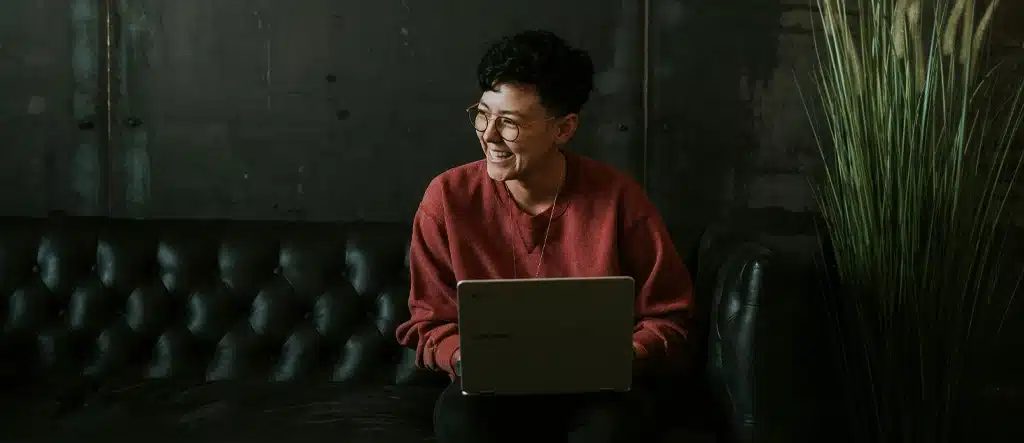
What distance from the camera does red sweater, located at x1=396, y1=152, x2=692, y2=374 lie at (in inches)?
73.3

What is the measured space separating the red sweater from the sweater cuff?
0.04 meters

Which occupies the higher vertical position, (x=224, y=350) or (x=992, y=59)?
(x=992, y=59)

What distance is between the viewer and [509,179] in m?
1.86

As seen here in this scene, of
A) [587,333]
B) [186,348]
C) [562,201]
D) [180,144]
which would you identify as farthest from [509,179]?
[180,144]

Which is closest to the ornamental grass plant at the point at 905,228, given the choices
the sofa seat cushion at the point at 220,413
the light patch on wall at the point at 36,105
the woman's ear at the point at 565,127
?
the woman's ear at the point at 565,127

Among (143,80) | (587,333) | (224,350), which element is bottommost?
(224,350)

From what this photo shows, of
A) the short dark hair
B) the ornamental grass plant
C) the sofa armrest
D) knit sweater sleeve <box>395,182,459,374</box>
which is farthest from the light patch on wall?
the ornamental grass plant

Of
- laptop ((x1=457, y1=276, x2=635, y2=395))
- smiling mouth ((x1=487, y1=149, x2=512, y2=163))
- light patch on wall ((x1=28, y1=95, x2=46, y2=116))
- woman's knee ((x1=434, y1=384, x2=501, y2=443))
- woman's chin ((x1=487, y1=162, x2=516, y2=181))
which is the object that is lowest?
woman's knee ((x1=434, y1=384, x2=501, y2=443))

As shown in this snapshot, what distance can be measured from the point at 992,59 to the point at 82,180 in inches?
99.5

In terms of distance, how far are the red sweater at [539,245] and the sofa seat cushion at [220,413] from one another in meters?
0.17

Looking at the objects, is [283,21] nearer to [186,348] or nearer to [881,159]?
[186,348]

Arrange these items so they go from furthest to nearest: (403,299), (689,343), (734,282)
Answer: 1. (403,299)
2. (689,343)
3. (734,282)

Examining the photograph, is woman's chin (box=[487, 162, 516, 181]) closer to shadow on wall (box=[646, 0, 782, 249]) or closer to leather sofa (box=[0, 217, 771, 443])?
leather sofa (box=[0, 217, 771, 443])

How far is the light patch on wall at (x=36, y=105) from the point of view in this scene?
2631 millimetres
